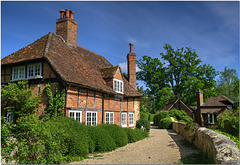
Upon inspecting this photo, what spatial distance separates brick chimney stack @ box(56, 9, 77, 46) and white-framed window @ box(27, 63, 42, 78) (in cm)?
520

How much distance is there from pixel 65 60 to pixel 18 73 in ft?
10.7

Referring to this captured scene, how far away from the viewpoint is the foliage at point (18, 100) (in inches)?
427

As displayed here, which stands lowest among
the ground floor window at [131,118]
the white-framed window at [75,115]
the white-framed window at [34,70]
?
the ground floor window at [131,118]

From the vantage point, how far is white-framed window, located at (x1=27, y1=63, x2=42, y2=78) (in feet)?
42.4

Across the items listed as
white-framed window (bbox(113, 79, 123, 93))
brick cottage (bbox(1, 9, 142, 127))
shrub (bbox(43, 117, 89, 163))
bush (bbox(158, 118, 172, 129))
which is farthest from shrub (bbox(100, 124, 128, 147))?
bush (bbox(158, 118, 172, 129))

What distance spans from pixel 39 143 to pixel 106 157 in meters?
3.41

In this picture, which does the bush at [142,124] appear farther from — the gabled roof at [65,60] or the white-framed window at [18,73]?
the white-framed window at [18,73]

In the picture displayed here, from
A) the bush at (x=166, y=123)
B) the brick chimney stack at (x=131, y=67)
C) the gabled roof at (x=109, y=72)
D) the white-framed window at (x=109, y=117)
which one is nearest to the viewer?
the white-framed window at (x=109, y=117)

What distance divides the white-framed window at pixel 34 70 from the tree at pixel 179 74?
2766 centimetres

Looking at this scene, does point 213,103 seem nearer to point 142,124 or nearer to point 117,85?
point 142,124

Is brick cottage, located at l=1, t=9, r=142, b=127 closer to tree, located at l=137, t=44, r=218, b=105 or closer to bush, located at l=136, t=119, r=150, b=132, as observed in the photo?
bush, located at l=136, t=119, r=150, b=132

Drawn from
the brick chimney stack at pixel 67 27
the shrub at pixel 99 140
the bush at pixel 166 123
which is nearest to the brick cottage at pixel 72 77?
the brick chimney stack at pixel 67 27

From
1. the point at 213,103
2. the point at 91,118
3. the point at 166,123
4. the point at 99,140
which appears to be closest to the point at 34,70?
the point at 91,118

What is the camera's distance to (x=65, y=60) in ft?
47.7
